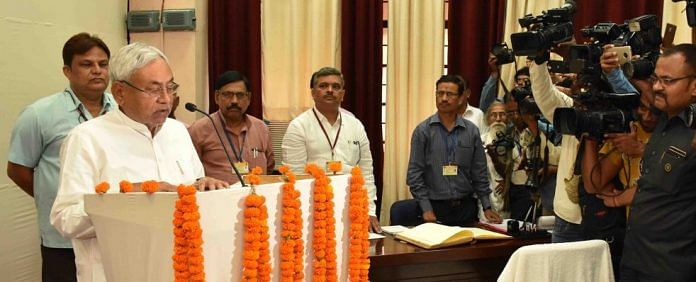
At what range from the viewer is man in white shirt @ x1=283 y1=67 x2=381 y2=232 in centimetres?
377

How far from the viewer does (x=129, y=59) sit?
1.60 meters

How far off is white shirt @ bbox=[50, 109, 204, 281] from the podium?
19cm

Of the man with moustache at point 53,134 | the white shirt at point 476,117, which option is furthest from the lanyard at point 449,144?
the man with moustache at point 53,134

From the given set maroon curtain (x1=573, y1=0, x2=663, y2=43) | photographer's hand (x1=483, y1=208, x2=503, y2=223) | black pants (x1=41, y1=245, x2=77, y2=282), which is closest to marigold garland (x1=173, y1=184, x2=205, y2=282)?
black pants (x1=41, y1=245, x2=77, y2=282)

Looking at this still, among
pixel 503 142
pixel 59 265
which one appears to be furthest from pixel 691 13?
pixel 59 265

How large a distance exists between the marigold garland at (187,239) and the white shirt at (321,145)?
2505 millimetres

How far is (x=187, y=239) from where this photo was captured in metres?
1.17

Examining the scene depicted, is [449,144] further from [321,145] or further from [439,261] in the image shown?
[439,261]

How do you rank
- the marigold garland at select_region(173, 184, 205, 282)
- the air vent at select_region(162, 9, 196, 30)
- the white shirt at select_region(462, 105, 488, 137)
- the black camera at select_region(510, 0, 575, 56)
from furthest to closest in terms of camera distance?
the air vent at select_region(162, 9, 196, 30) < the white shirt at select_region(462, 105, 488, 137) < the black camera at select_region(510, 0, 575, 56) < the marigold garland at select_region(173, 184, 205, 282)

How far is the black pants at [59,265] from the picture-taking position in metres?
2.33

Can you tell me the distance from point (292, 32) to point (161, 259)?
3.92 metres

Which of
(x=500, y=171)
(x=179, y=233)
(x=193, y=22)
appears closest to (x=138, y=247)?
(x=179, y=233)

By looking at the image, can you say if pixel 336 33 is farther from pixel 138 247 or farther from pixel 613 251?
pixel 138 247

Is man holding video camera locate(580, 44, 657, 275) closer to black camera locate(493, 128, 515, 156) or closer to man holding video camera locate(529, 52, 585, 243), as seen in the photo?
man holding video camera locate(529, 52, 585, 243)
